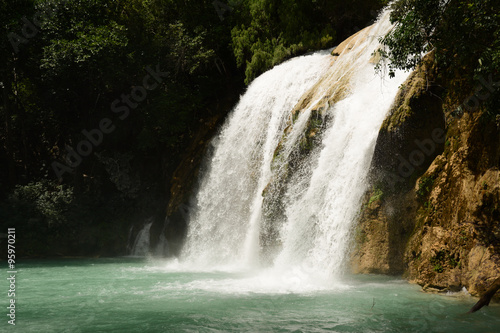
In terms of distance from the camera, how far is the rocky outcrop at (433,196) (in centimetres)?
941

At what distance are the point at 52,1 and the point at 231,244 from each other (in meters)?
13.7

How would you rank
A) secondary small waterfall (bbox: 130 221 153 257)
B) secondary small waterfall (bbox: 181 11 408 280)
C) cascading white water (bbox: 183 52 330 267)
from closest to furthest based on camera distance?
secondary small waterfall (bbox: 181 11 408 280), cascading white water (bbox: 183 52 330 267), secondary small waterfall (bbox: 130 221 153 257)

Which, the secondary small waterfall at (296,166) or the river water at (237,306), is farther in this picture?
the secondary small waterfall at (296,166)

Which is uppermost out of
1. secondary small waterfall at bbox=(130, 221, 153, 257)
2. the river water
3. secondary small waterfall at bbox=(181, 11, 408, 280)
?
secondary small waterfall at bbox=(181, 11, 408, 280)

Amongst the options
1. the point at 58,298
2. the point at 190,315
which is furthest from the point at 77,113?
the point at 190,315

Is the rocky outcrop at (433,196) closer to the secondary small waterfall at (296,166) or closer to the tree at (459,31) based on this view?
the secondary small waterfall at (296,166)

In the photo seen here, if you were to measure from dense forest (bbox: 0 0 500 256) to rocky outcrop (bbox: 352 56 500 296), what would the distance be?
9.76m

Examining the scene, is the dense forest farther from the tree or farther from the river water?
the tree

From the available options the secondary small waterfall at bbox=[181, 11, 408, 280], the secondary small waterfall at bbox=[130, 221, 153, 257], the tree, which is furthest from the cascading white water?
the tree

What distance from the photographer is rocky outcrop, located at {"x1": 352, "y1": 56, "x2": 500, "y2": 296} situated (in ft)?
30.9

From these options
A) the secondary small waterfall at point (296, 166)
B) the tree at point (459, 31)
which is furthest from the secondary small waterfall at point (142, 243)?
the tree at point (459, 31)

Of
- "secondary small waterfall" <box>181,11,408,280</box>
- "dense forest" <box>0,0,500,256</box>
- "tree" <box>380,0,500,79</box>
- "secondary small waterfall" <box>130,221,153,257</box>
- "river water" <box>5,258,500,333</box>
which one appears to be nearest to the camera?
"river water" <box>5,258,500,333</box>

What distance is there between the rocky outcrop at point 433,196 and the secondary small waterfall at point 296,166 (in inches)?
23.2

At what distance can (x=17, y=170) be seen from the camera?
2314 centimetres
